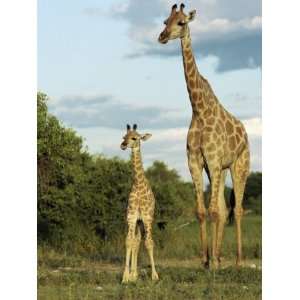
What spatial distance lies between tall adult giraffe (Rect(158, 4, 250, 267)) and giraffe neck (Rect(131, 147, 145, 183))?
562 millimetres

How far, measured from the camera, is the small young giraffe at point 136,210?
27.7ft

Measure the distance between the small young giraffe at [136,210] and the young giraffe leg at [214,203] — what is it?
671mm

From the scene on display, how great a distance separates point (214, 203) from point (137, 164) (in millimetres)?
946

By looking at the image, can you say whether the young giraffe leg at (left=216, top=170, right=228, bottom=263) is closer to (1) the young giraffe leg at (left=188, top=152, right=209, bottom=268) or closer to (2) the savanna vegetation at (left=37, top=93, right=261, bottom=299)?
(1) the young giraffe leg at (left=188, top=152, right=209, bottom=268)

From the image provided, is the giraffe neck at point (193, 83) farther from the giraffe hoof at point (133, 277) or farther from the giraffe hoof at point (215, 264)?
the giraffe hoof at point (133, 277)

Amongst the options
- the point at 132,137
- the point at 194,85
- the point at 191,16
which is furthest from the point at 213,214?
the point at 191,16

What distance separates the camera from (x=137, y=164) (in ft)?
28.4

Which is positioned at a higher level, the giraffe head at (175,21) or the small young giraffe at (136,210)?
the giraffe head at (175,21)

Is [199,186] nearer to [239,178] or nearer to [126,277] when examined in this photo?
[239,178]

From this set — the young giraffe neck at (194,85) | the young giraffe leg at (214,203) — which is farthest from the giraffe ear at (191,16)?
the young giraffe leg at (214,203)
